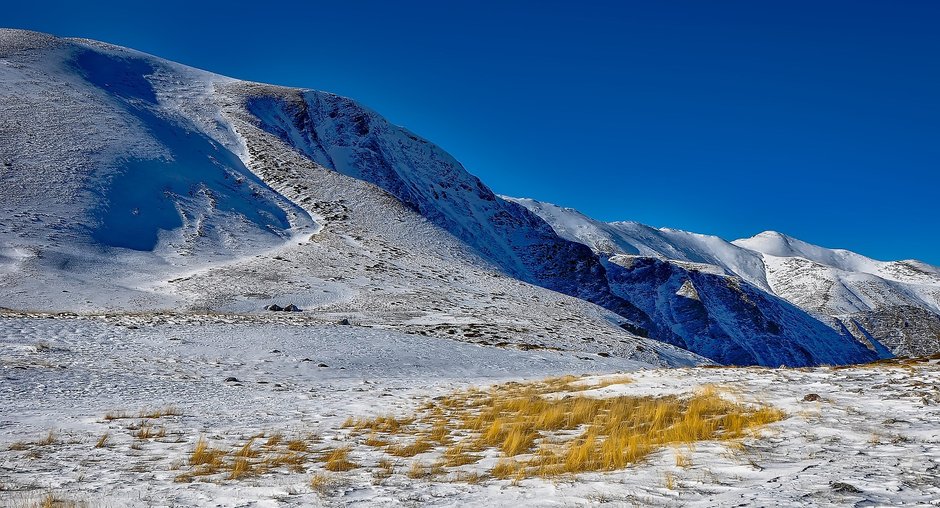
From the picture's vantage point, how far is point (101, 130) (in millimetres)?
61531

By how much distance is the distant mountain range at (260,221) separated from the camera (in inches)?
1454

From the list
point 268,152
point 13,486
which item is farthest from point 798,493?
point 268,152

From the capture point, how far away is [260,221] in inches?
2347

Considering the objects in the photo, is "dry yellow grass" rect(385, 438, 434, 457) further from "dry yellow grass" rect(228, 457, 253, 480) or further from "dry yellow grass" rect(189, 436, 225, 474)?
"dry yellow grass" rect(189, 436, 225, 474)

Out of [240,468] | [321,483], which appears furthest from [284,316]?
[321,483]

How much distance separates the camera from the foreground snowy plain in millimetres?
5887

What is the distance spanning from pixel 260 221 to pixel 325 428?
52626 millimetres

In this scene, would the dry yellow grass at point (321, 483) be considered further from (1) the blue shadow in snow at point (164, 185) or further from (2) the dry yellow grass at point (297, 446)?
(1) the blue shadow in snow at point (164, 185)

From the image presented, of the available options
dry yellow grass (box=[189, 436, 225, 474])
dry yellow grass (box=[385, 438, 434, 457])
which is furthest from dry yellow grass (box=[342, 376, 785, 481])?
dry yellow grass (box=[189, 436, 225, 474])

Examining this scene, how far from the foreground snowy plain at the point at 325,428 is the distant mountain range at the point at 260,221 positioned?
Answer: 11905mm

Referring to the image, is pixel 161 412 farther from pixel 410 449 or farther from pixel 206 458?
pixel 410 449

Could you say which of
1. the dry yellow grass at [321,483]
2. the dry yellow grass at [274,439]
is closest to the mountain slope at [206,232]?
the dry yellow grass at [274,439]

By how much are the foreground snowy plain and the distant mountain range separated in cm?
1190

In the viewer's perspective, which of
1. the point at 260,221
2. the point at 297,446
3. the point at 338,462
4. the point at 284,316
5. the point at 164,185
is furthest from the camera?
the point at 260,221
